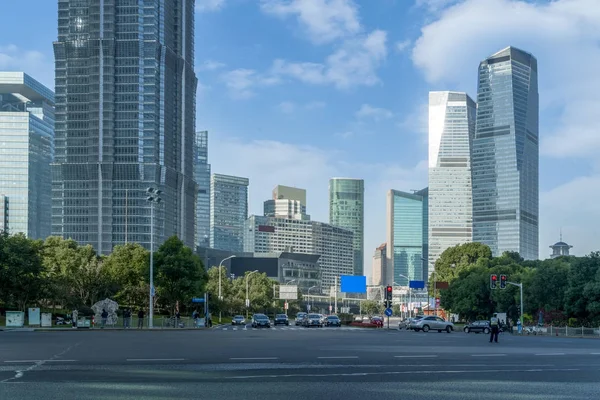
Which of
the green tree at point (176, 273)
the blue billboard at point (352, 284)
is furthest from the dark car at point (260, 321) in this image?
the blue billboard at point (352, 284)

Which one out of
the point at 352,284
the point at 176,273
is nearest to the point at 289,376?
the point at 176,273

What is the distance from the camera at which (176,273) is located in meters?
88.9

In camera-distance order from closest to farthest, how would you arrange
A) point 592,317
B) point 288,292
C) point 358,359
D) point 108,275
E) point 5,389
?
point 5,389 → point 358,359 → point 592,317 → point 108,275 → point 288,292

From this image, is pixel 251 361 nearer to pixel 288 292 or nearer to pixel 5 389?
pixel 5 389

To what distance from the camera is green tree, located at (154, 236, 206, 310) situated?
88619 millimetres

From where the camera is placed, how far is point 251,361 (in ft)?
79.0

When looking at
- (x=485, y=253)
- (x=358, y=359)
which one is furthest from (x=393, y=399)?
(x=485, y=253)

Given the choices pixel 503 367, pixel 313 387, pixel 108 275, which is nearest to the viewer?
pixel 313 387

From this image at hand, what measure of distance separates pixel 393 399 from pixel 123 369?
8615mm

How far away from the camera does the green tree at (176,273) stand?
8862cm

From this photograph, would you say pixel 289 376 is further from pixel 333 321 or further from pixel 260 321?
pixel 333 321

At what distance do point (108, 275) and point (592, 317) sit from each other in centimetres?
5676

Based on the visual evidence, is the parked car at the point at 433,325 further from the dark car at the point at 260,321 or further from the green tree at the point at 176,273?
the green tree at the point at 176,273

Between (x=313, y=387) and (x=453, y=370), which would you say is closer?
(x=313, y=387)
